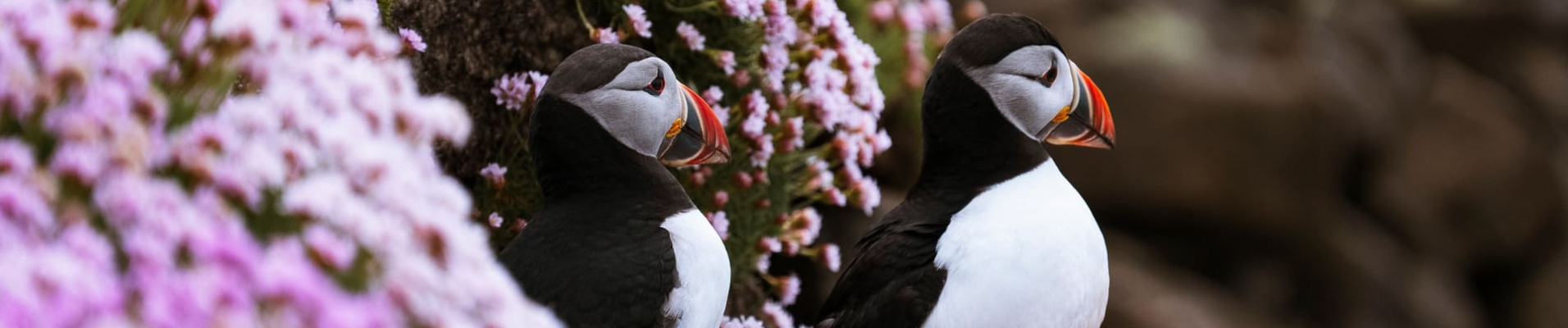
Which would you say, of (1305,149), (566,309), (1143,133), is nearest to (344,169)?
(566,309)

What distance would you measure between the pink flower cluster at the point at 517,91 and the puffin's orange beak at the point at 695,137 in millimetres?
488

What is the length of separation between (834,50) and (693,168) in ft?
1.38

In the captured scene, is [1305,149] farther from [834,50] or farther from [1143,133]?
[834,50]

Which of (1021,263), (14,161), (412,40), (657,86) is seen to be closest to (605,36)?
(412,40)

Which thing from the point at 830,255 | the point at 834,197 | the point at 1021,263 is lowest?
the point at 830,255

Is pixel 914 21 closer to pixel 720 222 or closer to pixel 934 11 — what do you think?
pixel 934 11

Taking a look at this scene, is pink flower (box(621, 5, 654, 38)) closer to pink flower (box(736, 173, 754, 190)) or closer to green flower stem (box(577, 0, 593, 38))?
green flower stem (box(577, 0, 593, 38))

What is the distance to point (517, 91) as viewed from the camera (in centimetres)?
300

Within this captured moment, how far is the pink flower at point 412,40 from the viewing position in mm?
2787

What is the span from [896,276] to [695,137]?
49cm

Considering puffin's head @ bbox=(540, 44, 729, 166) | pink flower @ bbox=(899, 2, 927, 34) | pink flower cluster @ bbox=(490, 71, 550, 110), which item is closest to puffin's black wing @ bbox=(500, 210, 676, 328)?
puffin's head @ bbox=(540, 44, 729, 166)

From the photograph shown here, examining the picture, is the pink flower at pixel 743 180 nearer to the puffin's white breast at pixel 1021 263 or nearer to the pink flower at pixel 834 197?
the pink flower at pixel 834 197

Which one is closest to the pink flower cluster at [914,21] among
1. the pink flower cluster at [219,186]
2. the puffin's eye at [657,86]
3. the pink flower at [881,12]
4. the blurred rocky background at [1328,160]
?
the pink flower at [881,12]

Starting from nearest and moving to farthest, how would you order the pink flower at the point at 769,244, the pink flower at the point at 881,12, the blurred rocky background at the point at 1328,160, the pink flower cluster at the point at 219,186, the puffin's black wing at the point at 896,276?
the pink flower cluster at the point at 219,186, the puffin's black wing at the point at 896,276, the pink flower at the point at 769,244, the pink flower at the point at 881,12, the blurred rocky background at the point at 1328,160
